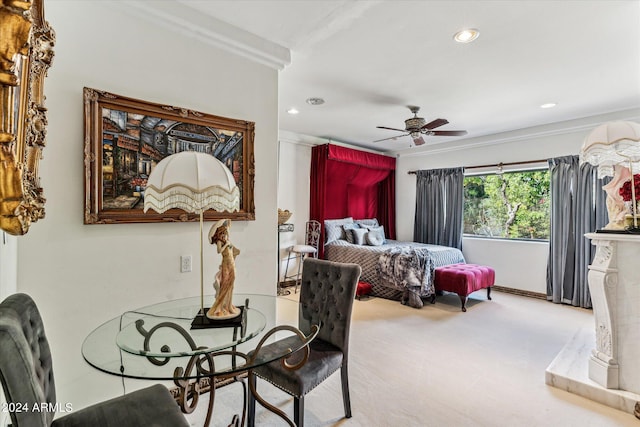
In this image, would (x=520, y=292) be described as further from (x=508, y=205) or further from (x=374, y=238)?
(x=374, y=238)

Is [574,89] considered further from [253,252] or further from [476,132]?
[253,252]

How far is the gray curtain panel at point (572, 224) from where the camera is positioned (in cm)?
416

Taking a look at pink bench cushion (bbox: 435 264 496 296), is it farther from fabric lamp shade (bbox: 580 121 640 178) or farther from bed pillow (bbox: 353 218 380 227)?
fabric lamp shade (bbox: 580 121 640 178)

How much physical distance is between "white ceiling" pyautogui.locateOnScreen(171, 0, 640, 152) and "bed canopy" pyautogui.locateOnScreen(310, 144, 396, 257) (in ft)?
4.49

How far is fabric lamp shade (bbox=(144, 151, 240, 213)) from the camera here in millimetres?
1521

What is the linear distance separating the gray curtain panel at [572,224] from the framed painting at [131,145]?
4623mm

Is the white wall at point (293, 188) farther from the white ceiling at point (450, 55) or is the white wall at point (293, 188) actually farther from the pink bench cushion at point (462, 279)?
the pink bench cushion at point (462, 279)

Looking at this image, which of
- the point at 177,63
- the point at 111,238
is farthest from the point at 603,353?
the point at 177,63

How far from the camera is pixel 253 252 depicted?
2486 mm

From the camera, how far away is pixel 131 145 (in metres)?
1.95

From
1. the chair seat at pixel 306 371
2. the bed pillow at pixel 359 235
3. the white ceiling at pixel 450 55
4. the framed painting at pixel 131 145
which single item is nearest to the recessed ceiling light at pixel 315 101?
the white ceiling at pixel 450 55

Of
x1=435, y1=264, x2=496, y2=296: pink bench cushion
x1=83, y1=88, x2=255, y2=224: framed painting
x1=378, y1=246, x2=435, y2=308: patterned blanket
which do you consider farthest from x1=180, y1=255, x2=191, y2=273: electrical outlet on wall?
x1=435, y1=264, x2=496, y2=296: pink bench cushion

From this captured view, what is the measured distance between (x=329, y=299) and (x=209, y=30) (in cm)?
200

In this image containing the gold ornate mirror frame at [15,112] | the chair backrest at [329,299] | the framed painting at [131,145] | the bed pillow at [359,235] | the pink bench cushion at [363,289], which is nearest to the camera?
the gold ornate mirror frame at [15,112]
